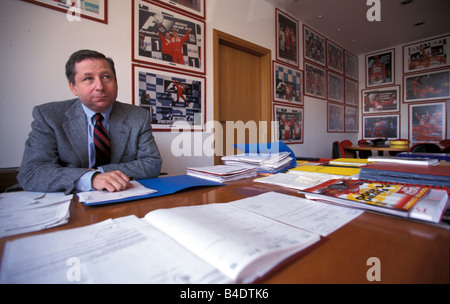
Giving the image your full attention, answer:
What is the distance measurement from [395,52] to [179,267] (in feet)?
22.3

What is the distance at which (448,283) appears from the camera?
10.6 inches


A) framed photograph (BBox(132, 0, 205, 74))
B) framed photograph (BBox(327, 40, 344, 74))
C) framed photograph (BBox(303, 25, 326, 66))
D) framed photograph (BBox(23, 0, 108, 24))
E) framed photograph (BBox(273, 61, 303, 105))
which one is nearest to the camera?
framed photograph (BBox(23, 0, 108, 24))

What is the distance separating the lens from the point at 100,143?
1.21m

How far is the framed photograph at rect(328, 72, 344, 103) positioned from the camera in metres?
4.60

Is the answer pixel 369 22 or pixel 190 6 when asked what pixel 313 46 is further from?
pixel 190 6

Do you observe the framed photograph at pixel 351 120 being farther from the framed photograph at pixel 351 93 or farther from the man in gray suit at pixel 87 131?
the man in gray suit at pixel 87 131

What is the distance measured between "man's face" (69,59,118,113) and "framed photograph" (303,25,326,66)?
368 centimetres

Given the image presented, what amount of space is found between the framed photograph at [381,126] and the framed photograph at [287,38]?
128 inches

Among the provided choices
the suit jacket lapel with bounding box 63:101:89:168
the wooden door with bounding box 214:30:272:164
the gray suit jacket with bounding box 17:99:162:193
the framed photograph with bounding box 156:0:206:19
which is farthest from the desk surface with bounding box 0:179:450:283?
the framed photograph with bounding box 156:0:206:19

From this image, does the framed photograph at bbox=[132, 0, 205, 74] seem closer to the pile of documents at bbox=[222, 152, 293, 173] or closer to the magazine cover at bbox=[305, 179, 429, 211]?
the pile of documents at bbox=[222, 152, 293, 173]

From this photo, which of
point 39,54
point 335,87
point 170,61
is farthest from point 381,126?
point 39,54

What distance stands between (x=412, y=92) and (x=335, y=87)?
6.17 ft

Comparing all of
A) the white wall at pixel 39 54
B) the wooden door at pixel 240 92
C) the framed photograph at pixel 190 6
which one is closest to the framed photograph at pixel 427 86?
the wooden door at pixel 240 92
